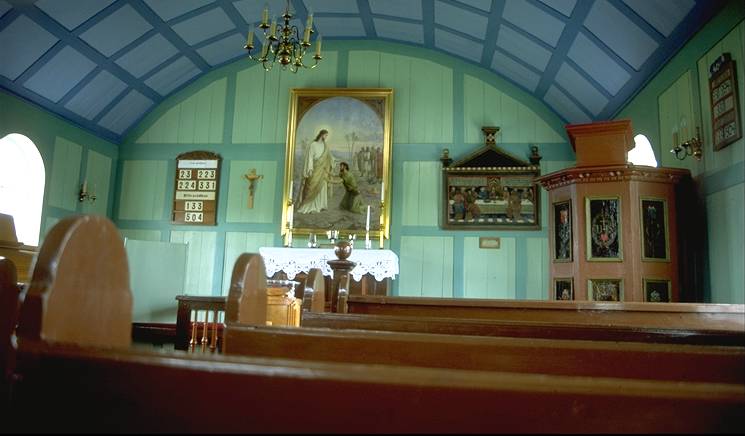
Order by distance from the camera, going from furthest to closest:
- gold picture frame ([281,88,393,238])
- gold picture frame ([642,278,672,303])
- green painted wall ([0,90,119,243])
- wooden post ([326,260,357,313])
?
gold picture frame ([281,88,393,238]), green painted wall ([0,90,119,243]), gold picture frame ([642,278,672,303]), wooden post ([326,260,357,313])

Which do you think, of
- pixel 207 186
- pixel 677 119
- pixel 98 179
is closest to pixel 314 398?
pixel 677 119

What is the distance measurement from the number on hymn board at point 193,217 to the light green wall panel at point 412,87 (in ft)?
9.75

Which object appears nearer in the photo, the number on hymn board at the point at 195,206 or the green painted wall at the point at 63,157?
the green painted wall at the point at 63,157

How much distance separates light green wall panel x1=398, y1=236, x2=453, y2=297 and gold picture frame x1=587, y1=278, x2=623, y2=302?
2.94 m

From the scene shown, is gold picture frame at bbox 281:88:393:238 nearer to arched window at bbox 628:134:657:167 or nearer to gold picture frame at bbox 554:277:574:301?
gold picture frame at bbox 554:277:574:301

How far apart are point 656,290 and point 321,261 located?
386 centimetres

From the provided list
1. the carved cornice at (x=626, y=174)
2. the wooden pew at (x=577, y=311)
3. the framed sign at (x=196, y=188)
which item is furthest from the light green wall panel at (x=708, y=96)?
the framed sign at (x=196, y=188)

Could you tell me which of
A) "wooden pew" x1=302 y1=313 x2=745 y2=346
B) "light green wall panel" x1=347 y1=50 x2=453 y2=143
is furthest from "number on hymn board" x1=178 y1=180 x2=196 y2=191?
"wooden pew" x1=302 y1=313 x2=745 y2=346

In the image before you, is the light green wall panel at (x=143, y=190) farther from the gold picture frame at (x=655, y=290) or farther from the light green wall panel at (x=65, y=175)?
the gold picture frame at (x=655, y=290)

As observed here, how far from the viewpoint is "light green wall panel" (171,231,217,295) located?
27.0 ft

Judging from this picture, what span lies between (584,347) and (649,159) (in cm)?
584

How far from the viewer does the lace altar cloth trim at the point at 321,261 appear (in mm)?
7168

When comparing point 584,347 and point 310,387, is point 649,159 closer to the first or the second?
point 584,347

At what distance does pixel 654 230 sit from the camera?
5012 mm
